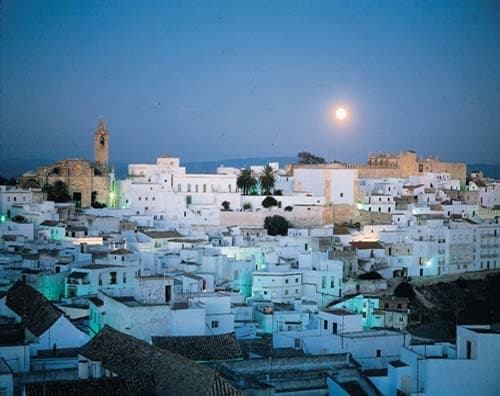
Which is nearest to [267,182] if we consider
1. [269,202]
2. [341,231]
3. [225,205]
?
[269,202]

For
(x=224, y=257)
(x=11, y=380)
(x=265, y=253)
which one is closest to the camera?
(x=11, y=380)

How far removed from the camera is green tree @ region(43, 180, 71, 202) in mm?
23312

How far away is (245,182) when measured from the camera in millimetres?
27250

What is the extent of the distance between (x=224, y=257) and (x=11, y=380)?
8.75 meters

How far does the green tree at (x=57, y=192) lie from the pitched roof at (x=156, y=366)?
14036mm

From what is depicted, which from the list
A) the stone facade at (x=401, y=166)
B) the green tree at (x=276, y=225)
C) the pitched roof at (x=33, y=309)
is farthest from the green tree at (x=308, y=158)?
the pitched roof at (x=33, y=309)

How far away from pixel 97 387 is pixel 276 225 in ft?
51.8

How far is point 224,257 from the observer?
1697cm

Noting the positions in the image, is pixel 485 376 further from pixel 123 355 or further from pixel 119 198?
pixel 119 198

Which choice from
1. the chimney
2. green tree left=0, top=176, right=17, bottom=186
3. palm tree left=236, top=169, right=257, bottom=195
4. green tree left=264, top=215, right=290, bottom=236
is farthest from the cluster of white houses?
green tree left=0, top=176, right=17, bottom=186

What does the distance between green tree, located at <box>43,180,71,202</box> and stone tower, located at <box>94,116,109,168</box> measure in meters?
2.81

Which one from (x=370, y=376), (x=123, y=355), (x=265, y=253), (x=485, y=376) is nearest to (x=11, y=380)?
(x=123, y=355)

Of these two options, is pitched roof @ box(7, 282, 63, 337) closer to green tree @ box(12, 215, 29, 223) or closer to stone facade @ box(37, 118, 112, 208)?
green tree @ box(12, 215, 29, 223)

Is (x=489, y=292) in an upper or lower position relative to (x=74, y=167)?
lower
